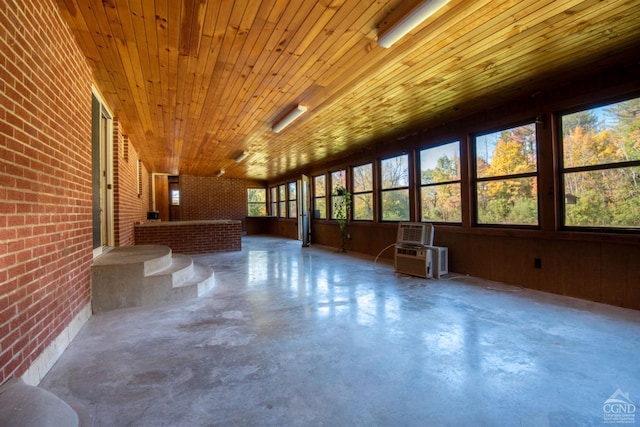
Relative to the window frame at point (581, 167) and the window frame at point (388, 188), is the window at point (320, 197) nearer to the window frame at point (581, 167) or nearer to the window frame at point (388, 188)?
the window frame at point (388, 188)

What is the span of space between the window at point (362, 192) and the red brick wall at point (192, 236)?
3.44 m

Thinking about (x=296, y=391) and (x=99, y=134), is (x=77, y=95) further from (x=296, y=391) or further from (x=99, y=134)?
(x=296, y=391)

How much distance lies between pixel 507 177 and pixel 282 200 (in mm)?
9689

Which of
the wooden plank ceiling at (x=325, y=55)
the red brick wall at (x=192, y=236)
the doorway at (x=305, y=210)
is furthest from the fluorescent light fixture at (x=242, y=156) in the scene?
the wooden plank ceiling at (x=325, y=55)

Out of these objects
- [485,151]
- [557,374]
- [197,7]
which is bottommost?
[557,374]

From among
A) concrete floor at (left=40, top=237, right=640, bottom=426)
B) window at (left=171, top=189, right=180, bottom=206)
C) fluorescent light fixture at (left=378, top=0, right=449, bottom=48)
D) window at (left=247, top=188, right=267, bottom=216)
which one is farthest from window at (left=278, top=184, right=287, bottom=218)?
fluorescent light fixture at (left=378, top=0, right=449, bottom=48)

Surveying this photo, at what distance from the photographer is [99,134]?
166 inches

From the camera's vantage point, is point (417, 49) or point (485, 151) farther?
point (485, 151)

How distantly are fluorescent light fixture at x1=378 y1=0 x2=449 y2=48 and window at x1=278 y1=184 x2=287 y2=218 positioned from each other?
33.8 feet

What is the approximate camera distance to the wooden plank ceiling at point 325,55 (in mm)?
2414

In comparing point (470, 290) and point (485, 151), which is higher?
point (485, 151)

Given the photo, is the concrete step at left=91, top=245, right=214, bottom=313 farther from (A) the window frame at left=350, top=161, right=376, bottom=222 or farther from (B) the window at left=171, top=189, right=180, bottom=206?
(B) the window at left=171, top=189, right=180, bottom=206

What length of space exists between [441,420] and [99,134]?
505 cm

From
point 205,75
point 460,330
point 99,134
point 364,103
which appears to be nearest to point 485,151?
point 364,103
